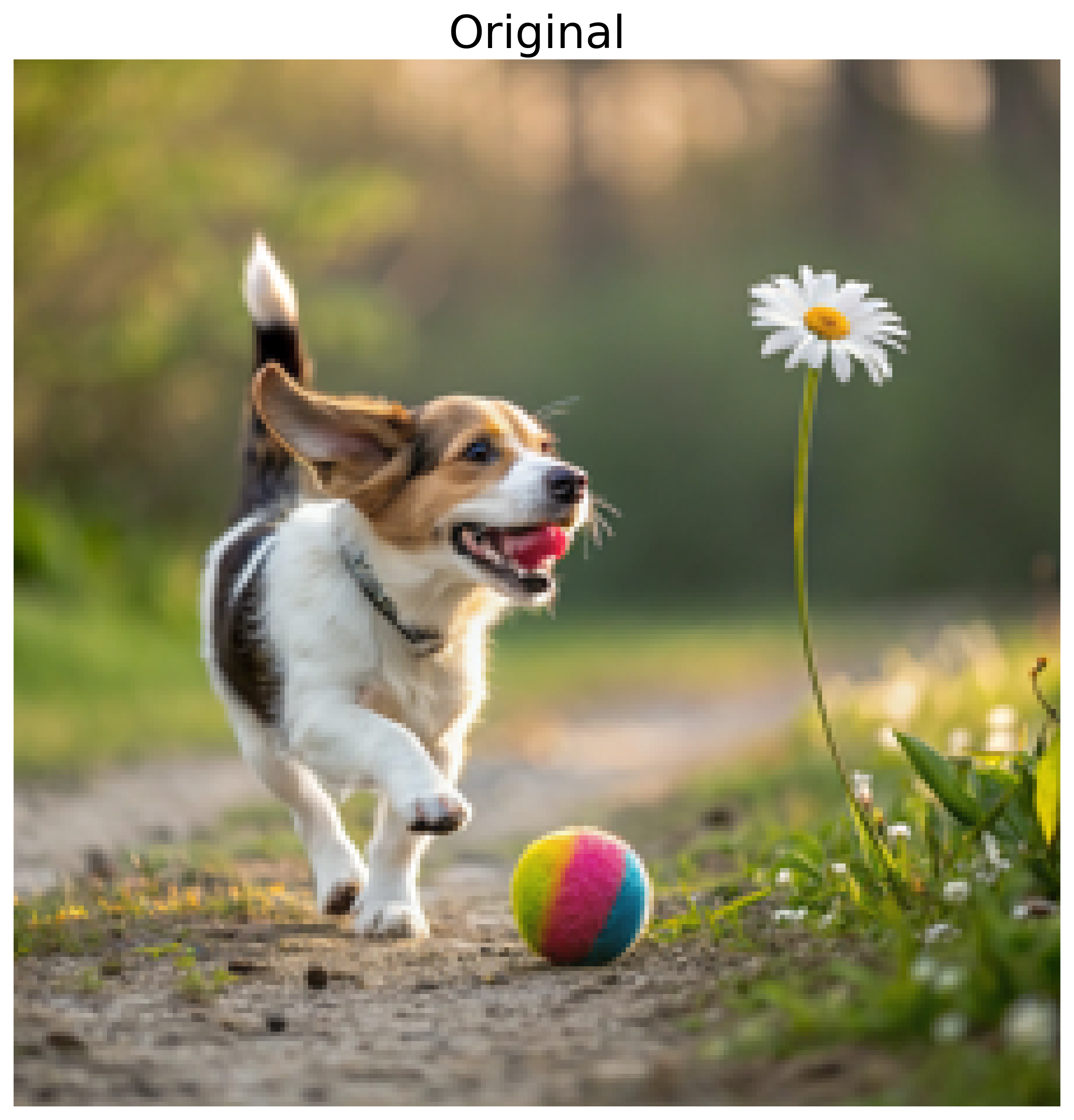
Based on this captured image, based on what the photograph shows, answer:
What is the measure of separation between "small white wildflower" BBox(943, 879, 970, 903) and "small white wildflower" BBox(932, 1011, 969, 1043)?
595mm

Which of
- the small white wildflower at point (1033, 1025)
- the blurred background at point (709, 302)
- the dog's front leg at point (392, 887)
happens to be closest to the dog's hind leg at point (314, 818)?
the dog's front leg at point (392, 887)

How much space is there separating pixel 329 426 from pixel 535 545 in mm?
743

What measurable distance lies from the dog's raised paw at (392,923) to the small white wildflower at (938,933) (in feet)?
5.61

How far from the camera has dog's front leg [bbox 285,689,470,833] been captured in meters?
3.54

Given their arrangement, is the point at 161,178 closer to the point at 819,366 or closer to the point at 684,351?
the point at 684,351

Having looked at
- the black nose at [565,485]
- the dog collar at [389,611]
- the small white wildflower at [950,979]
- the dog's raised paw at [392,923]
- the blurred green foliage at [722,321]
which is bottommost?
the small white wildflower at [950,979]

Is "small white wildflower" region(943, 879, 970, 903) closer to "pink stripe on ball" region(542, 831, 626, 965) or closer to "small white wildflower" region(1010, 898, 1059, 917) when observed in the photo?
"small white wildflower" region(1010, 898, 1059, 917)

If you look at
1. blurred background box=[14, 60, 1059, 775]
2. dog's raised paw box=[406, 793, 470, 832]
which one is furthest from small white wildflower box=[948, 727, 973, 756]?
blurred background box=[14, 60, 1059, 775]

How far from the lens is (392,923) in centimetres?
420

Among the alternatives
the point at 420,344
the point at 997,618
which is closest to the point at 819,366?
the point at 997,618

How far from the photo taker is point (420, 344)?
66.8ft

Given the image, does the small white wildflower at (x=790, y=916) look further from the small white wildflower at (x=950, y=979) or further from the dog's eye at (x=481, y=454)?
the dog's eye at (x=481, y=454)

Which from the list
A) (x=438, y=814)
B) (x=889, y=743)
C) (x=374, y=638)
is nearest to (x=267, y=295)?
(x=374, y=638)

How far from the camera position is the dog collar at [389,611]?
4.24m
